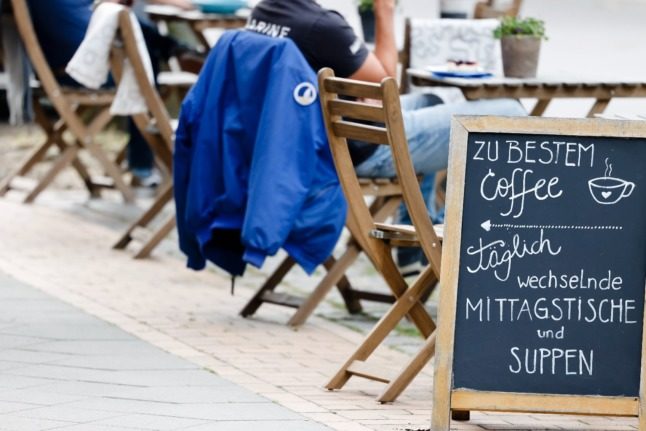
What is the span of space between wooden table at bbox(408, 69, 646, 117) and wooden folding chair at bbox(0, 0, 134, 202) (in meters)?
2.78

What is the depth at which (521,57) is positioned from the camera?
644cm

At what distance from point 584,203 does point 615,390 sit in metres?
0.53

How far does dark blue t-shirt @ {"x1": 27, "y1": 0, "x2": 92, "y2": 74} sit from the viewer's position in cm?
846

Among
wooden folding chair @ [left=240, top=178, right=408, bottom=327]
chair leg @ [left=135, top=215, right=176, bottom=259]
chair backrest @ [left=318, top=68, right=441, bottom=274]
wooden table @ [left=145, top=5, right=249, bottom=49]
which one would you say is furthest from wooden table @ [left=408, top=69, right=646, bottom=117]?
wooden table @ [left=145, top=5, right=249, bottom=49]

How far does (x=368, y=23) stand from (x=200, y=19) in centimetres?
136

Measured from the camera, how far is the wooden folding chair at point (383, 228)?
4.87 meters

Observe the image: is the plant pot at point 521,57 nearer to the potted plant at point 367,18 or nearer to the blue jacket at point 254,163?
the blue jacket at point 254,163

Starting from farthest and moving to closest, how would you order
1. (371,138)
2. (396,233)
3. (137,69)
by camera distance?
(137,69), (396,233), (371,138)

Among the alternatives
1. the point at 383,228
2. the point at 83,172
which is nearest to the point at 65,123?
the point at 83,172

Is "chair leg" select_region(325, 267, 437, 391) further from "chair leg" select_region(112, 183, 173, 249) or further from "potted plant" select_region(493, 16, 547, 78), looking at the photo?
"chair leg" select_region(112, 183, 173, 249)

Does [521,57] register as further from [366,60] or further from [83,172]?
[83,172]

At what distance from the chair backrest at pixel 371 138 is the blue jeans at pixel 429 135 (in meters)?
1.04

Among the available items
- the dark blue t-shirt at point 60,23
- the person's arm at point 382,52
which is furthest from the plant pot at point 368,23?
the dark blue t-shirt at point 60,23

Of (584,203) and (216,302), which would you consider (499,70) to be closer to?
(216,302)
